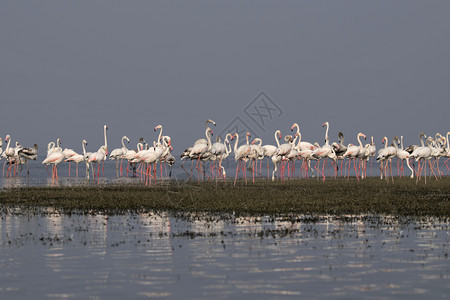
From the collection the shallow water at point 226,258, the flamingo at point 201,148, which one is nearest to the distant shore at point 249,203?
the shallow water at point 226,258

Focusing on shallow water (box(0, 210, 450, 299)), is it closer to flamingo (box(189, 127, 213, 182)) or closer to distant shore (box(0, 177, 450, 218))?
distant shore (box(0, 177, 450, 218))

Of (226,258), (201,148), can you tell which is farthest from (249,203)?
(201,148)

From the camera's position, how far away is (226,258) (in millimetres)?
11672

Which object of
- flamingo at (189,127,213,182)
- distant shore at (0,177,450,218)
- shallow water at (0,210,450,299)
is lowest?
shallow water at (0,210,450,299)

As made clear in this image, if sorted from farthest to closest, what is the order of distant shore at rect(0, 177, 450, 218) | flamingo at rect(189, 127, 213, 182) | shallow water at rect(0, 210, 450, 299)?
1. flamingo at rect(189, 127, 213, 182)
2. distant shore at rect(0, 177, 450, 218)
3. shallow water at rect(0, 210, 450, 299)

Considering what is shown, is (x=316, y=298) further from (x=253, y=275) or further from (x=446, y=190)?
(x=446, y=190)

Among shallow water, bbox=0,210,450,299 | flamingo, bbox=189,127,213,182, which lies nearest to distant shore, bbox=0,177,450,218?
shallow water, bbox=0,210,450,299

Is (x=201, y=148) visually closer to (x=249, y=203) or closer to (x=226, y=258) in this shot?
(x=249, y=203)

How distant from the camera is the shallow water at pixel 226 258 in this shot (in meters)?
9.31

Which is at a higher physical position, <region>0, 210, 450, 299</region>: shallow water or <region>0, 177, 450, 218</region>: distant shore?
<region>0, 177, 450, 218</region>: distant shore

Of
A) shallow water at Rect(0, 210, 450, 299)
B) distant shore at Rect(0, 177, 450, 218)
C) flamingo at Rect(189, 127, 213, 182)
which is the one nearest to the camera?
shallow water at Rect(0, 210, 450, 299)

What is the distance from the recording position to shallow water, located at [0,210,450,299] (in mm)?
9312

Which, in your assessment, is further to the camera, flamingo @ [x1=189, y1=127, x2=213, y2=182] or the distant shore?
flamingo @ [x1=189, y1=127, x2=213, y2=182]

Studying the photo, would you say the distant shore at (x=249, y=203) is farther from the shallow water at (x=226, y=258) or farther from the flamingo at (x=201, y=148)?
the flamingo at (x=201, y=148)
